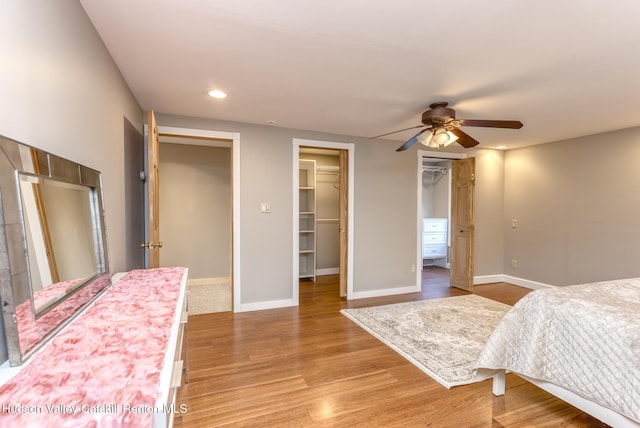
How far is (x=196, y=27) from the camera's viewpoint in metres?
1.73

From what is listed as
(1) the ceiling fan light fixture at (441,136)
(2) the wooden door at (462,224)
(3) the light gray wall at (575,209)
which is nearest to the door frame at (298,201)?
(1) the ceiling fan light fixture at (441,136)

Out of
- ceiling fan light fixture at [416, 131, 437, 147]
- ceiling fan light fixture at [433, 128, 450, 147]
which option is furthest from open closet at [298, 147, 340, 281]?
ceiling fan light fixture at [433, 128, 450, 147]

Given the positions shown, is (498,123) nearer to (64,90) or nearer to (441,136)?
(441,136)

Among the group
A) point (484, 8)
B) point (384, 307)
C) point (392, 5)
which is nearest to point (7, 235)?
point (392, 5)

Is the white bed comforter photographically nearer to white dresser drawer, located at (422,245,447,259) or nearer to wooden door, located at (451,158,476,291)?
wooden door, located at (451,158,476,291)

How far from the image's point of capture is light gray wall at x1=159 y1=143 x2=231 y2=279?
480 cm

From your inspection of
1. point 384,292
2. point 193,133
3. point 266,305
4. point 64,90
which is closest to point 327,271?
point 384,292

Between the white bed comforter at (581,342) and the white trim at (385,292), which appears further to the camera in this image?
the white trim at (385,292)

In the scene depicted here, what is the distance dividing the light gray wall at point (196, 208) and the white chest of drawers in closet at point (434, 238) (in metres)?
4.04

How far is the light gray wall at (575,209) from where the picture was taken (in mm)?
3803

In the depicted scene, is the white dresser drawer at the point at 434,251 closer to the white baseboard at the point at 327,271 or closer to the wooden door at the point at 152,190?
the white baseboard at the point at 327,271

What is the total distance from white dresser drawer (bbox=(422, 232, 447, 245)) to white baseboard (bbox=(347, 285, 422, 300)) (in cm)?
197

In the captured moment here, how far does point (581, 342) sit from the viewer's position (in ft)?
5.30

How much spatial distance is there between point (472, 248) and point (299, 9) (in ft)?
13.9
